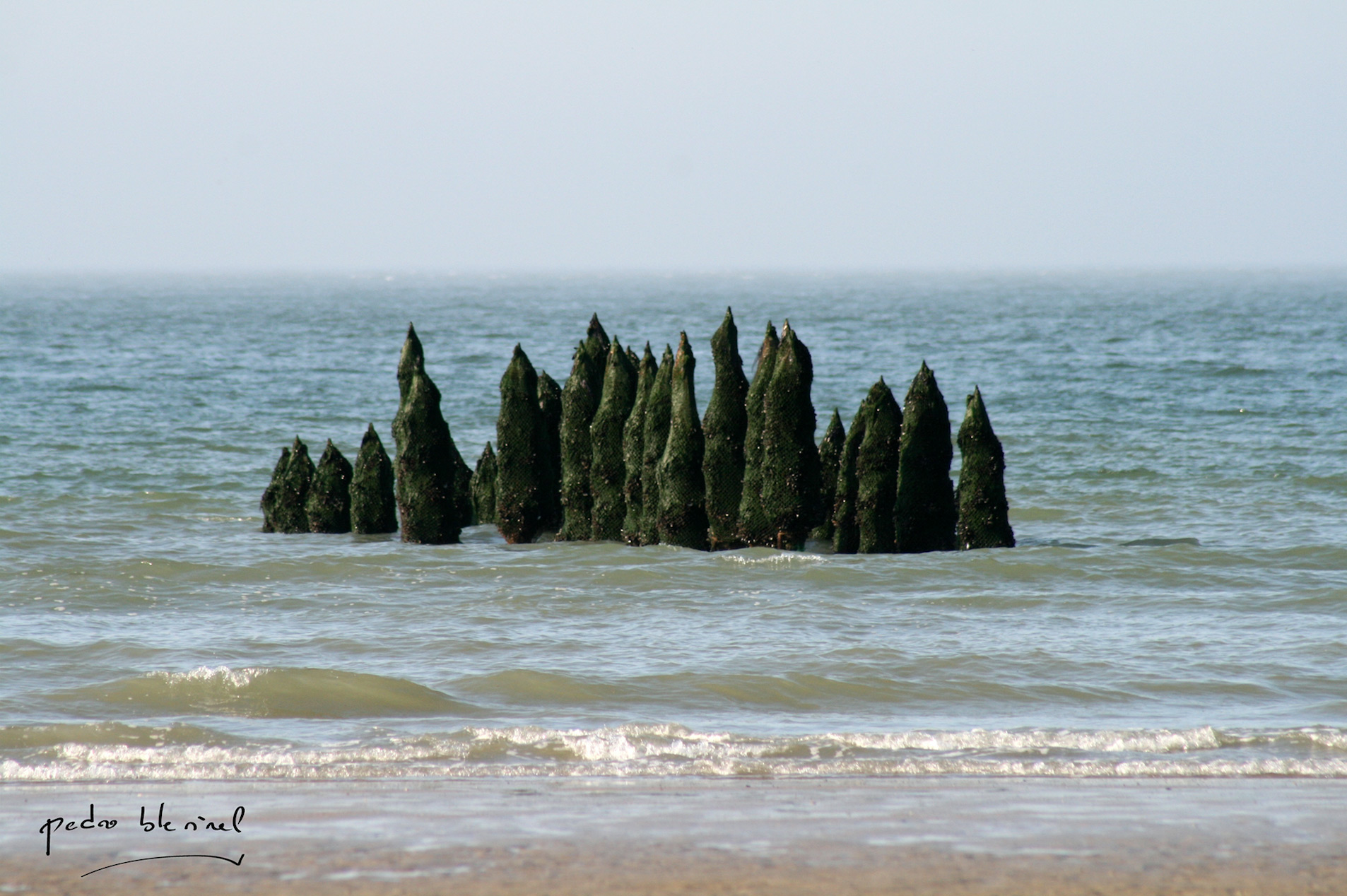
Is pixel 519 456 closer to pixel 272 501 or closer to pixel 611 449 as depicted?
pixel 611 449

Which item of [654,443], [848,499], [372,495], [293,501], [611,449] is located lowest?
[293,501]

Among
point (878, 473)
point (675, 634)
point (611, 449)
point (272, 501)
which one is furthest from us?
point (272, 501)

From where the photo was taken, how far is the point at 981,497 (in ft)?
50.6

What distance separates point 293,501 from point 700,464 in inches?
206

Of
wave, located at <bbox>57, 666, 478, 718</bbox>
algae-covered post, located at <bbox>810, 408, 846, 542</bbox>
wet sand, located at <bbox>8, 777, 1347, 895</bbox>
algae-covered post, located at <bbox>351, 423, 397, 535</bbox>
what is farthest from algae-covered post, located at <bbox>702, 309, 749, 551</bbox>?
wet sand, located at <bbox>8, 777, 1347, 895</bbox>

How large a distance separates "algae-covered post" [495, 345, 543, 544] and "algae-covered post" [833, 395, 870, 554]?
11.5ft

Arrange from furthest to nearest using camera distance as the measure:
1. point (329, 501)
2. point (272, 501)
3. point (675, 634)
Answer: point (272, 501) < point (329, 501) < point (675, 634)

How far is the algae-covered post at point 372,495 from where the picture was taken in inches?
666

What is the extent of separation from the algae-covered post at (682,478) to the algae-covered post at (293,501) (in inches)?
183

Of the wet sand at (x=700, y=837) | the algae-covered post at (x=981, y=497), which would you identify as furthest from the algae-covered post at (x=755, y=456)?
the wet sand at (x=700, y=837)

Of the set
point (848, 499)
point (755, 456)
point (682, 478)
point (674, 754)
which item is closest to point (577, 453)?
point (682, 478)

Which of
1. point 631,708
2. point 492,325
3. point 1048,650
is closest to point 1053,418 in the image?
point 1048,650

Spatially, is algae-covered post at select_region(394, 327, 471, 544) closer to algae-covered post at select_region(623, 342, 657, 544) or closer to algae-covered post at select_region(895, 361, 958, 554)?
algae-covered post at select_region(623, 342, 657, 544)

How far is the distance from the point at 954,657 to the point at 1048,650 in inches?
35.2
